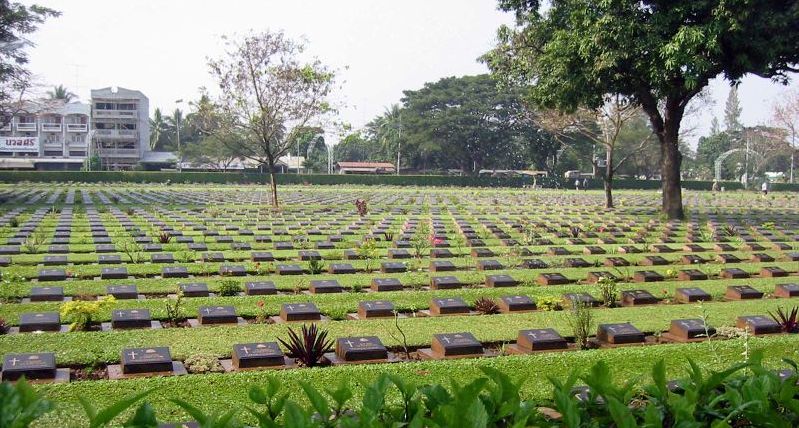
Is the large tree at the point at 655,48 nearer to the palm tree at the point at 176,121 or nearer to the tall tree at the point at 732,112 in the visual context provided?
the palm tree at the point at 176,121

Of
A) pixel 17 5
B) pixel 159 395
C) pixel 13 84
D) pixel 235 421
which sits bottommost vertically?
pixel 159 395

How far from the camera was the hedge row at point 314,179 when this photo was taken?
162ft

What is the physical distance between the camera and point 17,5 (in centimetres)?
2819

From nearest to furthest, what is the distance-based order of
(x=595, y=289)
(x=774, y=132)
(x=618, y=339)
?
(x=618, y=339) < (x=595, y=289) < (x=774, y=132)

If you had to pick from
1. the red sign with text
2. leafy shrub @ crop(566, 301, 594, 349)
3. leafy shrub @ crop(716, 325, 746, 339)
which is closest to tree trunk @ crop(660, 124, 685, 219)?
leafy shrub @ crop(716, 325, 746, 339)

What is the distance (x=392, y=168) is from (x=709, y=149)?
136 ft

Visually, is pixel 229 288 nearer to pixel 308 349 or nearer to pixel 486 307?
A: pixel 486 307

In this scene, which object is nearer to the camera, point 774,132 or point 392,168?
point 774,132

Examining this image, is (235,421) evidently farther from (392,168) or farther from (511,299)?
(392,168)

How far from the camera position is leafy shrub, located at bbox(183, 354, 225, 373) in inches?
240

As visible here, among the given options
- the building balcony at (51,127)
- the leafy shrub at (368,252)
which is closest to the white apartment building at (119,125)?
the building balcony at (51,127)

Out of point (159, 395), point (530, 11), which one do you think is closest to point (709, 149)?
point (530, 11)

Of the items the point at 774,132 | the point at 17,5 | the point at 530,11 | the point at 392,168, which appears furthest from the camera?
the point at 392,168

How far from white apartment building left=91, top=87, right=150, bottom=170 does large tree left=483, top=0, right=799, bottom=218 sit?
200 feet
